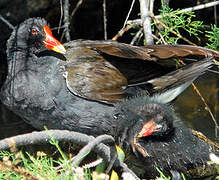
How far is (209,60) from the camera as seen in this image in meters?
4.31

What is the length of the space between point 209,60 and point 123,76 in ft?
3.14

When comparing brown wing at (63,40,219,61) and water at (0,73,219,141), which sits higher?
brown wing at (63,40,219,61)

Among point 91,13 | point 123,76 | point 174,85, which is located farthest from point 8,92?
point 91,13

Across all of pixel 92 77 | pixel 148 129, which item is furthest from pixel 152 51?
pixel 148 129

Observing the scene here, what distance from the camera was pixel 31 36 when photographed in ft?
14.4

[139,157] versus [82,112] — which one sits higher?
[82,112]

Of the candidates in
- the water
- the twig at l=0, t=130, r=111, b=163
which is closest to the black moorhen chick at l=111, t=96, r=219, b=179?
the twig at l=0, t=130, r=111, b=163

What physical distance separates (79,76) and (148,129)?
110cm

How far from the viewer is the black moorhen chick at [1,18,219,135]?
13.1 feet

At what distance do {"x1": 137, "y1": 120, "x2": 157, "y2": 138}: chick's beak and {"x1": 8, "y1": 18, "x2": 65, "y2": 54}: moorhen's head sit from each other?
61.8 inches

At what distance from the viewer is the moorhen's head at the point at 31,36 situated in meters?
4.34

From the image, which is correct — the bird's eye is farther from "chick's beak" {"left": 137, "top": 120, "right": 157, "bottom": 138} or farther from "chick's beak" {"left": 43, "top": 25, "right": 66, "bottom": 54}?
"chick's beak" {"left": 137, "top": 120, "right": 157, "bottom": 138}

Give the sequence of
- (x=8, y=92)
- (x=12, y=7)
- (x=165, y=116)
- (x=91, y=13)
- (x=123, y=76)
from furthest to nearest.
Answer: (x=91, y=13) → (x=12, y=7) → (x=123, y=76) → (x=8, y=92) → (x=165, y=116)

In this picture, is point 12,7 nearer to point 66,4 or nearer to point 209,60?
point 66,4
